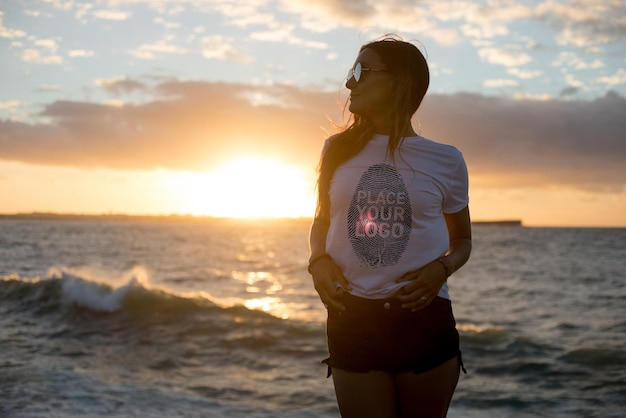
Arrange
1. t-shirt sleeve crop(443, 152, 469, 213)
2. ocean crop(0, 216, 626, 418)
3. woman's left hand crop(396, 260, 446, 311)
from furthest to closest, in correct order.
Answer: ocean crop(0, 216, 626, 418) < t-shirt sleeve crop(443, 152, 469, 213) < woman's left hand crop(396, 260, 446, 311)

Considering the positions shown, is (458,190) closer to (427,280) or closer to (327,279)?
(427,280)

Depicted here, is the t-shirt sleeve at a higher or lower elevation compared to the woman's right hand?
higher

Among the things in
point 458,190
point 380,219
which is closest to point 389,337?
point 380,219

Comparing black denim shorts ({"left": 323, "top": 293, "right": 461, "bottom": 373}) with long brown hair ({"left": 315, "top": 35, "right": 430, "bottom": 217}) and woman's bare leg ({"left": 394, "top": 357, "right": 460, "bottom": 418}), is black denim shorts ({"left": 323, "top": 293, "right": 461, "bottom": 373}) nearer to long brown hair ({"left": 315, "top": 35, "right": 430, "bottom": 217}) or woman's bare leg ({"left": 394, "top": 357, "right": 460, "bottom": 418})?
woman's bare leg ({"left": 394, "top": 357, "right": 460, "bottom": 418})

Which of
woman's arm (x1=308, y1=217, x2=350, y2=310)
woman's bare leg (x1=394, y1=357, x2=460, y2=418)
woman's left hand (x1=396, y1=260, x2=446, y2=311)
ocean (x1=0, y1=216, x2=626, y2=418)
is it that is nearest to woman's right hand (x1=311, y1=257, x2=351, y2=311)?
woman's arm (x1=308, y1=217, x2=350, y2=310)

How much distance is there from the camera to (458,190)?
2877 mm

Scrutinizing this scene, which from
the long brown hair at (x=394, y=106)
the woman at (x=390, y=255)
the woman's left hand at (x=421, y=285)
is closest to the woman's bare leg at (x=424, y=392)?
the woman at (x=390, y=255)

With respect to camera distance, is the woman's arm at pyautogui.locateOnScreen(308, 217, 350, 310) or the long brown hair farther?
the long brown hair

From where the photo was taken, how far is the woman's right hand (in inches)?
109

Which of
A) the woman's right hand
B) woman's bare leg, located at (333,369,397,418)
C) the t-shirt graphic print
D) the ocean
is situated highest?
the t-shirt graphic print

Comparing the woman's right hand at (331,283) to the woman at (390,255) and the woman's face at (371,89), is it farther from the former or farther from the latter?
the woman's face at (371,89)

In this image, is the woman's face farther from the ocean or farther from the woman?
the ocean

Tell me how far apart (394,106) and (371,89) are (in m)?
0.13

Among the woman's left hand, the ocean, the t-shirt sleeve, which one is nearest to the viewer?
Result: the woman's left hand
